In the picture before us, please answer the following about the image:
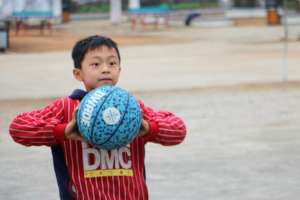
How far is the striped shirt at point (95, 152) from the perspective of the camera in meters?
3.56

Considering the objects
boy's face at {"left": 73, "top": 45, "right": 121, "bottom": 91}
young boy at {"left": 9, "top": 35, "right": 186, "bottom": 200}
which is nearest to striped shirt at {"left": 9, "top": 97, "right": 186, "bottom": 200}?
young boy at {"left": 9, "top": 35, "right": 186, "bottom": 200}

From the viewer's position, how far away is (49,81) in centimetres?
1841

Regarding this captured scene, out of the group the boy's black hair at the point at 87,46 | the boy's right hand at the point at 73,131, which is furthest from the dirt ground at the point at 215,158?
the boy's right hand at the point at 73,131

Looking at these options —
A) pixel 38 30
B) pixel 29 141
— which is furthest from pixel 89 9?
pixel 29 141

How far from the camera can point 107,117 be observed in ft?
10.8

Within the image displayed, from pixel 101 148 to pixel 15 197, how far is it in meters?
4.33

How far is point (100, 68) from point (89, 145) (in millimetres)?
308

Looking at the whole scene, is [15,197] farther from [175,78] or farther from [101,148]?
[175,78]

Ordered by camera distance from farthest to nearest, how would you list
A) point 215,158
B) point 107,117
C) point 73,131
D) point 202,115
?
point 202,115
point 215,158
point 73,131
point 107,117

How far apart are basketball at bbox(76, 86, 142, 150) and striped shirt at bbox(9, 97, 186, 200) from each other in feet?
0.62

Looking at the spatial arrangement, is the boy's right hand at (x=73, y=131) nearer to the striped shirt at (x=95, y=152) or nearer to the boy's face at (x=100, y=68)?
the striped shirt at (x=95, y=152)

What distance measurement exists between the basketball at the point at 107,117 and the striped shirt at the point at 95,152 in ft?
0.62

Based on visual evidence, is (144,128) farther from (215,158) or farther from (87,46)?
(215,158)

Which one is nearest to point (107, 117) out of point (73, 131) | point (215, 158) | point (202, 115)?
point (73, 131)
